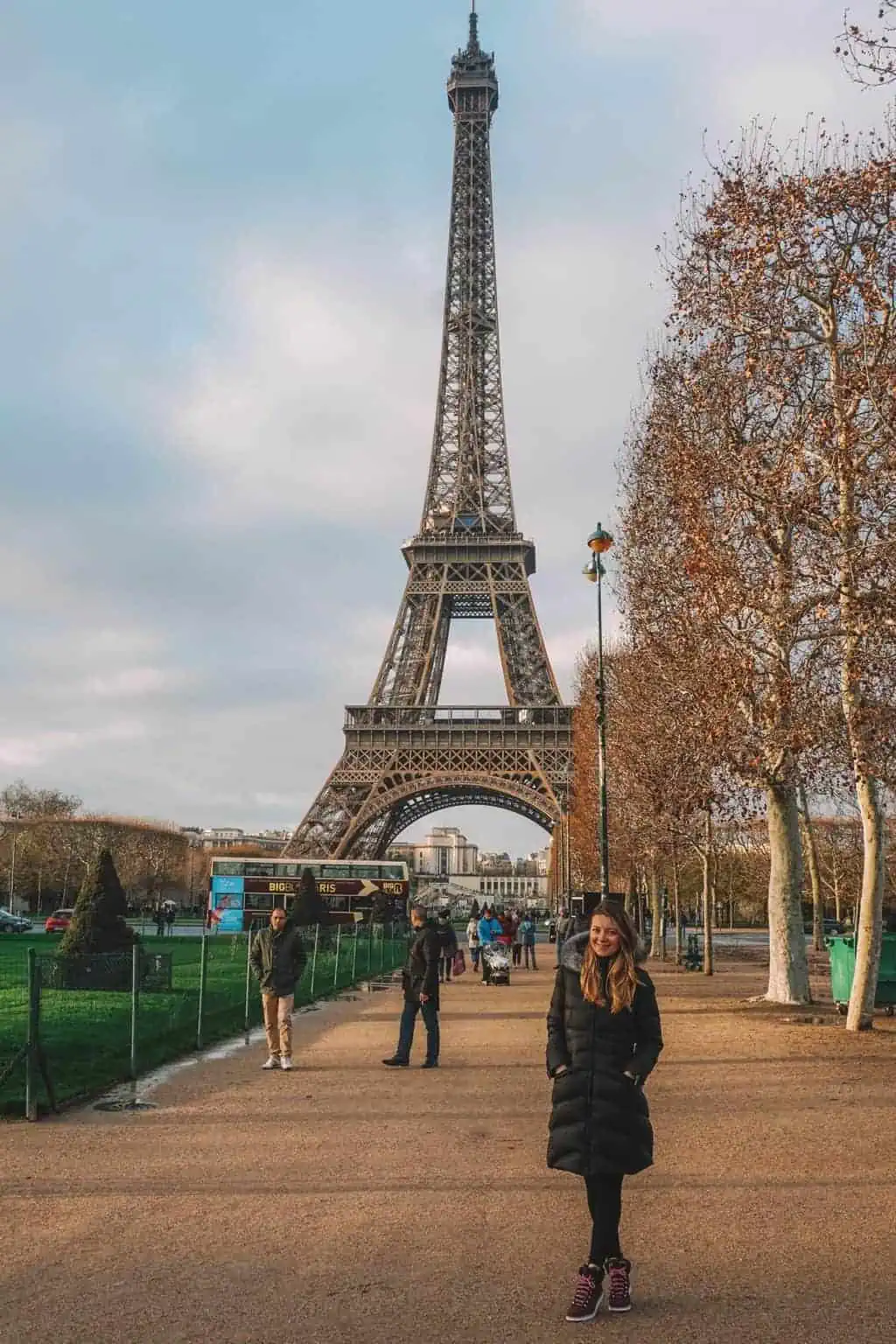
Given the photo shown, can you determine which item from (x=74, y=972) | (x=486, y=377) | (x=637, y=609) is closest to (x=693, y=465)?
(x=637, y=609)

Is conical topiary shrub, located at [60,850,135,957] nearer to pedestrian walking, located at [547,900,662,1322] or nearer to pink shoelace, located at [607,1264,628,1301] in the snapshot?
pedestrian walking, located at [547,900,662,1322]

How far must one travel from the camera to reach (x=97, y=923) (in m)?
24.0

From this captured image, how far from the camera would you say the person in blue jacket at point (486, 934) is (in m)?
29.3

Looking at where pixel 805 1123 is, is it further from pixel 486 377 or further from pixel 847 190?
pixel 486 377

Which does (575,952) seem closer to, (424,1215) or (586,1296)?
(586,1296)

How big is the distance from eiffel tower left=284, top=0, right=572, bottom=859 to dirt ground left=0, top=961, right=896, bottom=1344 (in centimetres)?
5468

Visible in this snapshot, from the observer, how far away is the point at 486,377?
8350 cm

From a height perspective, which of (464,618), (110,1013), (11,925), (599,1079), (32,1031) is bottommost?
(11,925)

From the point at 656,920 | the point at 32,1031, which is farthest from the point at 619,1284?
the point at 656,920

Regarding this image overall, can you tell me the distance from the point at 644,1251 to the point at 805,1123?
4.50 meters

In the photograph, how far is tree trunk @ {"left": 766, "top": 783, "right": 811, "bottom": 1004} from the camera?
21.8m

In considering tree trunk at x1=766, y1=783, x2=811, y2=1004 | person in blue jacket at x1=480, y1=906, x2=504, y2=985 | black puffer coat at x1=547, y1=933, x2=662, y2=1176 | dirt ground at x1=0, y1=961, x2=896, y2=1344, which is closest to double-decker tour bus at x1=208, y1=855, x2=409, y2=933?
person in blue jacket at x1=480, y1=906, x2=504, y2=985

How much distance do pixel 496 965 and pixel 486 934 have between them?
2.05 m

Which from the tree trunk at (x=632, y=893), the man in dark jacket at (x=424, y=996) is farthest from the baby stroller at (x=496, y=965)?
the tree trunk at (x=632, y=893)
